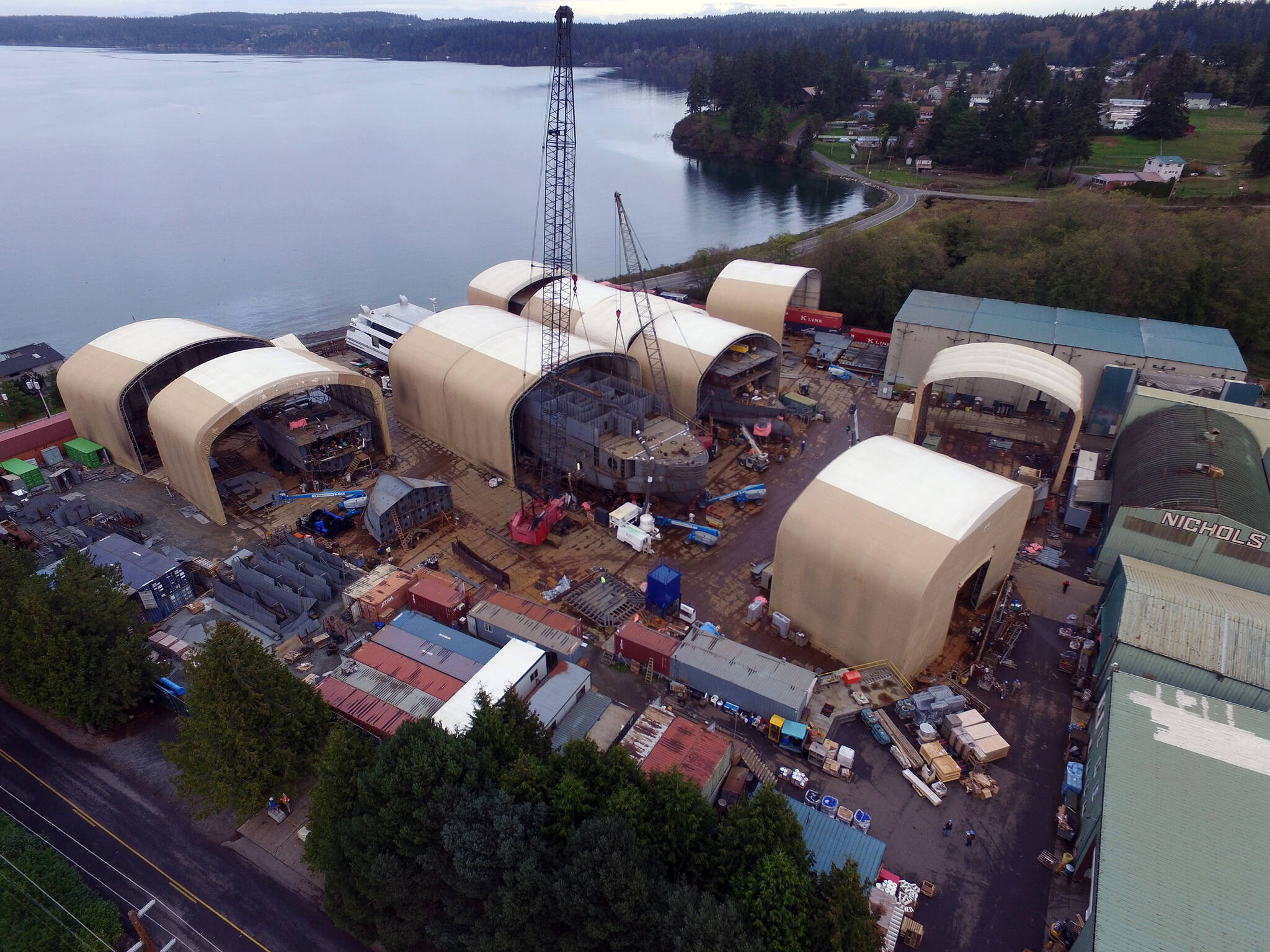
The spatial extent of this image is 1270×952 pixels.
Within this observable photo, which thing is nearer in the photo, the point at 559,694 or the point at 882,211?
the point at 559,694

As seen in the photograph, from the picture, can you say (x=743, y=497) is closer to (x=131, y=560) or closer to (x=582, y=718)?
(x=582, y=718)

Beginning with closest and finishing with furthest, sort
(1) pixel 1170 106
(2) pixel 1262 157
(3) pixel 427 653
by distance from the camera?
(3) pixel 427 653 < (2) pixel 1262 157 < (1) pixel 1170 106

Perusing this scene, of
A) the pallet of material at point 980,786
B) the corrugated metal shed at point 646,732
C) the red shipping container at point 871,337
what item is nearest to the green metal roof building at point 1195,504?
the pallet of material at point 980,786

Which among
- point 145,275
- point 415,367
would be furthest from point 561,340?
point 145,275

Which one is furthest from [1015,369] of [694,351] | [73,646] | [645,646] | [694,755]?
[73,646]

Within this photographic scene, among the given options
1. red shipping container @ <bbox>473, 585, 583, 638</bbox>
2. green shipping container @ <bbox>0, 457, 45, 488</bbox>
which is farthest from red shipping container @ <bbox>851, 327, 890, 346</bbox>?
green shipping container @ <bbox>0, 457, 45, 488</bbox>

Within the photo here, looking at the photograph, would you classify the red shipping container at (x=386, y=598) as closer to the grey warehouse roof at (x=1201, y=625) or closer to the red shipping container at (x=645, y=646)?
the red shipping container at (x=645, y=646)

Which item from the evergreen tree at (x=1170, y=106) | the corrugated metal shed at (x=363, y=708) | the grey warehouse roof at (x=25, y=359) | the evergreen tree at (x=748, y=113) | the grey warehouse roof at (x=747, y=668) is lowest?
the grey warehouse roof at (x=25, y=359)
